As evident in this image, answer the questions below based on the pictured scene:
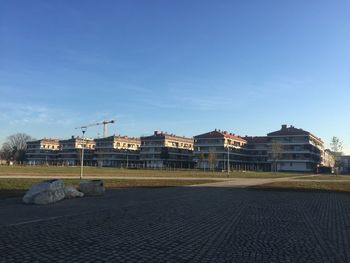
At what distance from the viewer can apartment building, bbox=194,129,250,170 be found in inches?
5349

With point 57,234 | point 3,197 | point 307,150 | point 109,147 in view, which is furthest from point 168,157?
point 57,234

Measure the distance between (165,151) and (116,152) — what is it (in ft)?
87.0

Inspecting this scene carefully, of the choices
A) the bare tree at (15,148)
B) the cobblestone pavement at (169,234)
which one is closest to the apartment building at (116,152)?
the bare tree at (15,148)

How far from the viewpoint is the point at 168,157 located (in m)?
154

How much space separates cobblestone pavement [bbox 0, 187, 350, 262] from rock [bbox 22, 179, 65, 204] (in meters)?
0.58

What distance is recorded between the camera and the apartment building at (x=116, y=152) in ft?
560

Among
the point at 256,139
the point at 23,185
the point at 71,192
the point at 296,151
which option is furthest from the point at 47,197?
the point at 256,139

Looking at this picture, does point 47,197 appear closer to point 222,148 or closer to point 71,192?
point 71,192

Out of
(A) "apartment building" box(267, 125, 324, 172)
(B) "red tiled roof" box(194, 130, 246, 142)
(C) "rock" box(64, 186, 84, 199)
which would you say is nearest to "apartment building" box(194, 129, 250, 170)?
(B) "red tiled roof" box(194, 130, 246, 142)

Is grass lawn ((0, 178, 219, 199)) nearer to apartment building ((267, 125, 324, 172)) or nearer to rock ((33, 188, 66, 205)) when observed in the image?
rock ((33, 188, 66, 205))

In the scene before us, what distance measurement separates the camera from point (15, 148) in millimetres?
175500

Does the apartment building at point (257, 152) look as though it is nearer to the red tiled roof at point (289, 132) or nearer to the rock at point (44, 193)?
the red tiled roof at point (289, 132)

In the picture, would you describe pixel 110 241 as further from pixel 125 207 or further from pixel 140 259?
pixel 125 207

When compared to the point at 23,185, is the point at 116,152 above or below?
above
